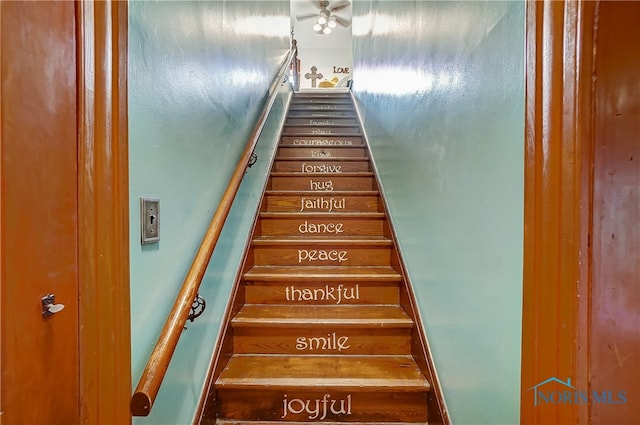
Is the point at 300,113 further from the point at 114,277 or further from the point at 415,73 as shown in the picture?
the point at 114,277

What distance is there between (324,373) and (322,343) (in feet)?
0.55

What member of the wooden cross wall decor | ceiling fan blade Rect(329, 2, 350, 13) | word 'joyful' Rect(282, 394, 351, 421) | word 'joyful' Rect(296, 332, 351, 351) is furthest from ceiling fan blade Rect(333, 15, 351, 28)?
word 'joyful' Rect(282, 394, 351, 421)

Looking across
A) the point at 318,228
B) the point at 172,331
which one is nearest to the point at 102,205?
the point at 172,331

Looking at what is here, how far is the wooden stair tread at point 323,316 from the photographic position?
153cm

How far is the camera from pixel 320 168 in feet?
9.58

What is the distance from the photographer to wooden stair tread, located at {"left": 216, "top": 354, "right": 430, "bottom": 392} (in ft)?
4.29

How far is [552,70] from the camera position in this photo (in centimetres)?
60

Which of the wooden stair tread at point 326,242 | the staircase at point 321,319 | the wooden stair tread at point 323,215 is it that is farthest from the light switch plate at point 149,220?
the wooden stair tread at point 323,215

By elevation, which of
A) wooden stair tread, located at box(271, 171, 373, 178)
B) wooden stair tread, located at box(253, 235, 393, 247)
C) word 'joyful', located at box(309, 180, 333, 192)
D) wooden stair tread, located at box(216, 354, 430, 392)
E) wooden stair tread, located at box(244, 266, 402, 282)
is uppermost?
wooden stair tread, located at box(271, 171, 373, 178)

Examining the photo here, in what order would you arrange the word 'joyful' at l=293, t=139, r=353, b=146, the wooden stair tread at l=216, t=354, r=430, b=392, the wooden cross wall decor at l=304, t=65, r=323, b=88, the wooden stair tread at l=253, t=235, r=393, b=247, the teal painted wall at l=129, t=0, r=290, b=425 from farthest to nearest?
1. the wooden cross wall decor at l=304, t=65, r=323, b=88
2. the word 'joyful' at l=293, t=139, r=353, b=146
3. the wooden stair tread at l=253, t=235, r=393, b=247
4. the wooden stair tread at l=216, t=354, r=430, b=392
5. the teal painted wall at l=129, t=0, r=290, b=425

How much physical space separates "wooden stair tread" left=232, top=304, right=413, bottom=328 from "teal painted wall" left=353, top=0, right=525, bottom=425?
0.62ft

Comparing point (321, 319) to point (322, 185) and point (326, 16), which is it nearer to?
point (322, 185)

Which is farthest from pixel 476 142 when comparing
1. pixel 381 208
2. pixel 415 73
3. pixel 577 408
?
pixel 381 208

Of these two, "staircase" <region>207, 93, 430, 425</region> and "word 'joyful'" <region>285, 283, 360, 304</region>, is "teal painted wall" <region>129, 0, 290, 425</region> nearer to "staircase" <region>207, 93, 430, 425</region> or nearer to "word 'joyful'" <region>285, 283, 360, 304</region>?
"staircase" <region>207, 93, 430, 425</region>
